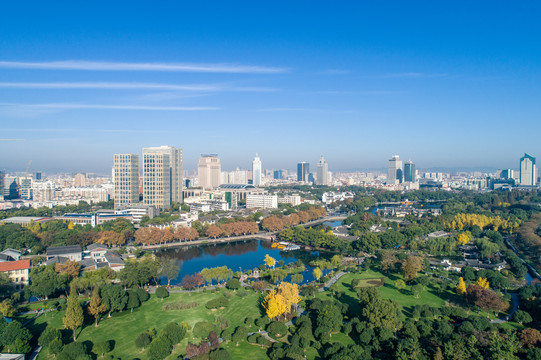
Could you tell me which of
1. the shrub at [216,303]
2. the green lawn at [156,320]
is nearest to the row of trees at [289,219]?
the green lawn at [156,320]

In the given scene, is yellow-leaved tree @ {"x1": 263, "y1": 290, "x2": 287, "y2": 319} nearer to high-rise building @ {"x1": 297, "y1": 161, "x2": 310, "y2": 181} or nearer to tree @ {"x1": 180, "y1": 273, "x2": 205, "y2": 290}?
tree @ {"x1": 180, "y1": 273, "x2": 205, "y2": 290}

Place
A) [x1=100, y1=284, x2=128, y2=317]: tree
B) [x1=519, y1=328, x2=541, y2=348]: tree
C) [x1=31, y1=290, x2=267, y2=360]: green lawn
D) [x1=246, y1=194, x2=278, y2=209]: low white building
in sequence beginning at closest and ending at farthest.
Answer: [x1=519, y1=328, x2=541, y2=348]: tree, [x1=31, y1=290, x2=267, y2=360]: green lawn, [x1=100, y1=284, x2=128, y2=317]: tree, [x1=246, y1=194, x2=278, y2=209]: low white building


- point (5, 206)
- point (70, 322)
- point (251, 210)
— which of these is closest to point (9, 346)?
point (70, 322)

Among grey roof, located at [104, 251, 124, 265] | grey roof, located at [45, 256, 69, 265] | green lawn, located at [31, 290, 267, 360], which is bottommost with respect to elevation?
green lawn, located at [31, 290, 267, 360]

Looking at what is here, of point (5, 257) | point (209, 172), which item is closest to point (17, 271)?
A: point (5, 257)

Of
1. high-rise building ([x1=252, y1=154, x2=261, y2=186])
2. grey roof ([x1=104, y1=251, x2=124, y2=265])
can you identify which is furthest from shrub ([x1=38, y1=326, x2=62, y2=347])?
high-rise building ([x1=252, y1=154, x2=261, y2=186])

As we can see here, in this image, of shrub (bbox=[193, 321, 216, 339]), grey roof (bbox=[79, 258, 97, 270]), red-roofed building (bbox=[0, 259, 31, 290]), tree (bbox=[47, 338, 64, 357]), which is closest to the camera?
tree (bbox=[47, 338, 64, 357])

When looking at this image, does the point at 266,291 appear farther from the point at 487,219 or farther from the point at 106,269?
the point at 487,219

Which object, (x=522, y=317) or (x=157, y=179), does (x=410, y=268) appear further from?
(x=157, y=179)

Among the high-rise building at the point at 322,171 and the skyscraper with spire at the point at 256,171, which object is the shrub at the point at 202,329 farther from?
the high-rise building at the point at 322,171
